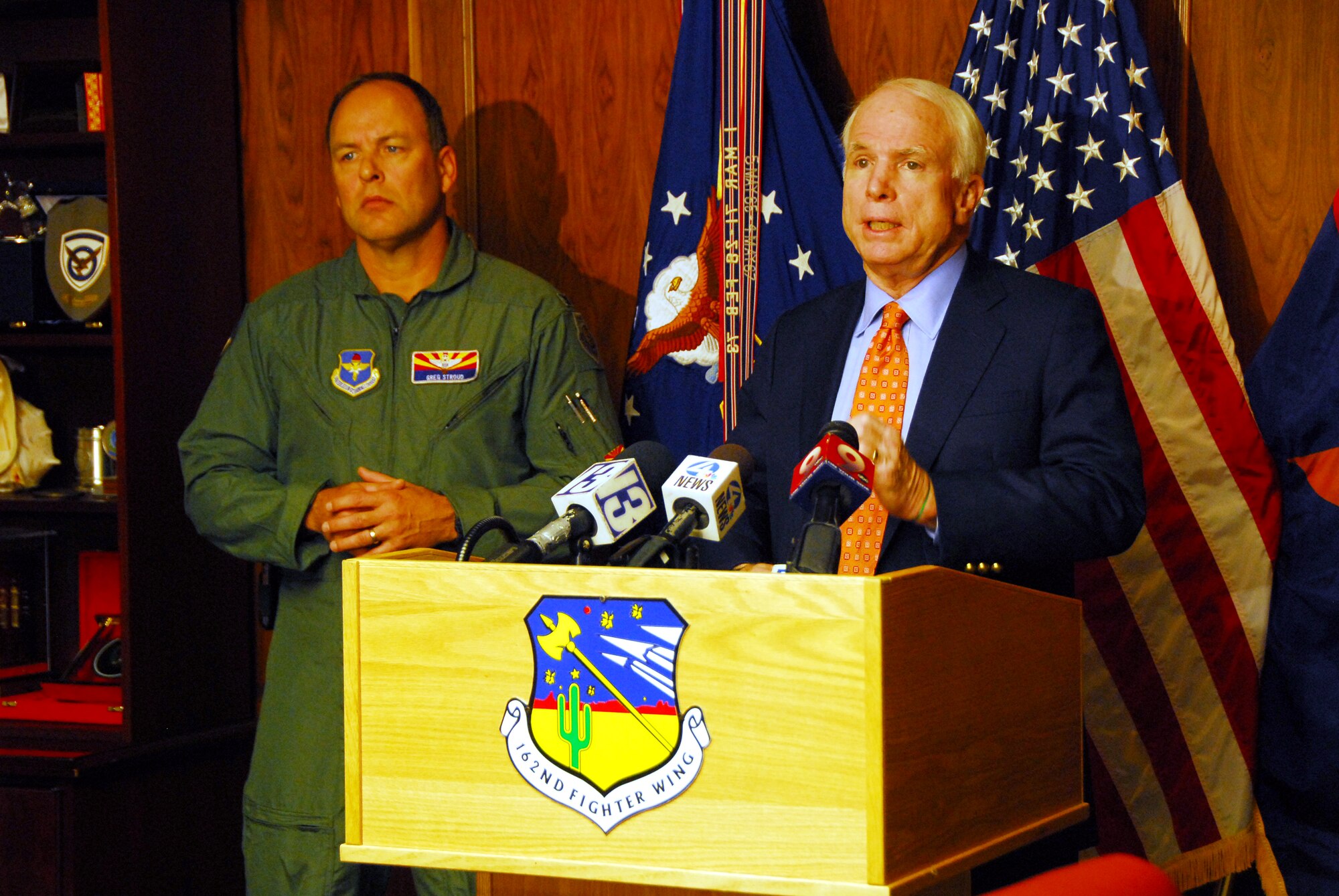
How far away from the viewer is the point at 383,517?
7.79 feet

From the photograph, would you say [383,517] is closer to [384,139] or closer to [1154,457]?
[384,139]

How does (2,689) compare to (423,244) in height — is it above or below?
below

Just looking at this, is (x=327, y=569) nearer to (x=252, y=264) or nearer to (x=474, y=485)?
(x=474, y=485)

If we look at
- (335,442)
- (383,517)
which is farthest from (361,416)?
(383,517)

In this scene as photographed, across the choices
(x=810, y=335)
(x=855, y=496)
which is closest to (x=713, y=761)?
(x=855, y=496)

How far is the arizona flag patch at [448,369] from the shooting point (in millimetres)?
2580

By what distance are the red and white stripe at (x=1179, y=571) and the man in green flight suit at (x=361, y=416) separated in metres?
1.04

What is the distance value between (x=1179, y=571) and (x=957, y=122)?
3.52 ft

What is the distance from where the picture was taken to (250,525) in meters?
2.49

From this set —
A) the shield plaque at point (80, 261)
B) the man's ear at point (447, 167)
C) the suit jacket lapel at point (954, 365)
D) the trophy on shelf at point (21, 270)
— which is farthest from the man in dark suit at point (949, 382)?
the trophy on shelf at point (21, 270)

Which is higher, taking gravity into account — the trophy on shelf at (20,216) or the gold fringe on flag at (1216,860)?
the trophy on shelf at (20,216)

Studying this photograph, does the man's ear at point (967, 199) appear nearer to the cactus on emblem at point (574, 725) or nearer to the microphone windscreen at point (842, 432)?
the microphone windscreen at point (842, 432)

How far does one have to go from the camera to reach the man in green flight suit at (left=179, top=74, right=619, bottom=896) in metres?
2.49

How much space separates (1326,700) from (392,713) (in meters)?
1.78
